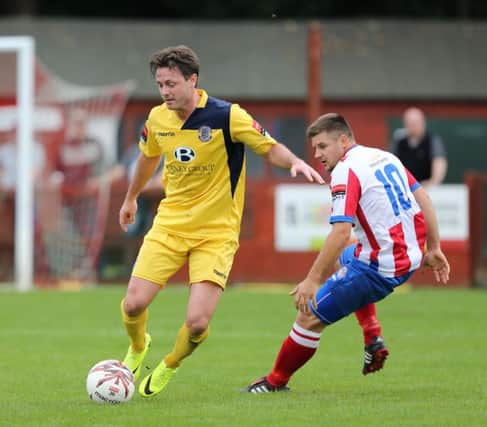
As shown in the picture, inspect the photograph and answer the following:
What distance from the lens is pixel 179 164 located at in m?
7.79

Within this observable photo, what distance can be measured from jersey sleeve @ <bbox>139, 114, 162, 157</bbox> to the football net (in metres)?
8.13

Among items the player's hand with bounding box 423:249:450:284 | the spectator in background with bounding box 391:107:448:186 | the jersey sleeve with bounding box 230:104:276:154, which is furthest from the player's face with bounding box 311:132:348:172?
the spectator in background with bounding box 391:107:448:186

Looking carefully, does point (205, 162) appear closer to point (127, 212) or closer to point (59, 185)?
point (127, 212)

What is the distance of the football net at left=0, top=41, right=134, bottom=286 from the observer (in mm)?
16938

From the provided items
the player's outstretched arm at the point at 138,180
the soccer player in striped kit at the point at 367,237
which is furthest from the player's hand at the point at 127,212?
the soccer player in striped kit at the point at 367,237

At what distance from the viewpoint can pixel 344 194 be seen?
7.22 m

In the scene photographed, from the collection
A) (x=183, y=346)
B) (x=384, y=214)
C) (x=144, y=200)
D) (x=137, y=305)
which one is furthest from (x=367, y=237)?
(x=144, y=200)

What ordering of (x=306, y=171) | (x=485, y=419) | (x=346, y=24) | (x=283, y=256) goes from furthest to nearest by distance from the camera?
1. (x=346, y=24)
2. (x=283, y=256)
3. (x=306, y=171)
4. (x=485, y=419)

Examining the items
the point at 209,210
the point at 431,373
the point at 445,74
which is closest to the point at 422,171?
the point at 431,373

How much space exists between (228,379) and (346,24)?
15.7 metres

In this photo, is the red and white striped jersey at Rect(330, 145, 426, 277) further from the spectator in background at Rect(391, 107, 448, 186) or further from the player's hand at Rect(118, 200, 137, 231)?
the spectator in background at Rect(391, 107, 448, 186)

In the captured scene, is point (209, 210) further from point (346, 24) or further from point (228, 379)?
point (346, 24)

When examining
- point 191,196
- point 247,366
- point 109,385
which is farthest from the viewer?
point 247,366

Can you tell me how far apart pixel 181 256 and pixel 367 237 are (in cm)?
111
